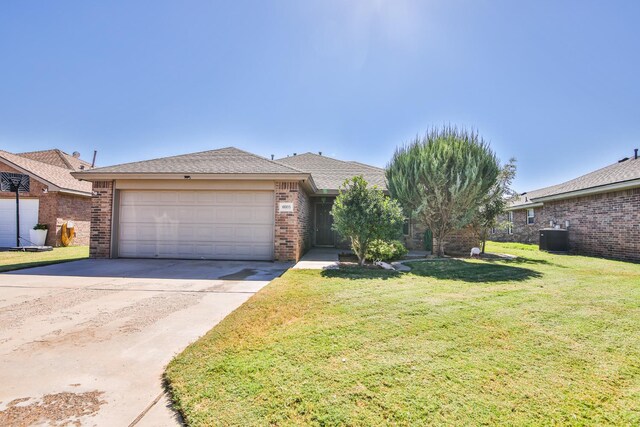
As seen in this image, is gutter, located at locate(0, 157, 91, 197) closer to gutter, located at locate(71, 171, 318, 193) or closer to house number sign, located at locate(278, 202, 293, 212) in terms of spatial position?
gutter, located at locate(71, 171, 318, 193)

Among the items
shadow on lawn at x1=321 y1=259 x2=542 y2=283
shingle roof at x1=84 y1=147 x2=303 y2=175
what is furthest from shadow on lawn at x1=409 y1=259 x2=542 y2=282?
shingle roof at x1=84 y1=147 x2=303 y2=175

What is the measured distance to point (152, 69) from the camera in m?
9.59

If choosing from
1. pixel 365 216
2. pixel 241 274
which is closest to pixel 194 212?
pixel 241 274

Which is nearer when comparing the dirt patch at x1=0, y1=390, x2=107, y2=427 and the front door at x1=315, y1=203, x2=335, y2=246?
the dirt patch at x1=0, y1=390, x2=107, y2=427

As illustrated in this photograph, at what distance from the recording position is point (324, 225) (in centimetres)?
1341

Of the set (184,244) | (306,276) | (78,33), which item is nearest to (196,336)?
(306,276)

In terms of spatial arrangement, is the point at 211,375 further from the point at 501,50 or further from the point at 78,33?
the point at 501,50

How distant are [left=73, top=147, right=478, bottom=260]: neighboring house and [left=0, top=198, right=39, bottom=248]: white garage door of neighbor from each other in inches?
263

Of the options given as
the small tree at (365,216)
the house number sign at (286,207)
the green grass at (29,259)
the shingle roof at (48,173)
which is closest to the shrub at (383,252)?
the small tree at (365,216)

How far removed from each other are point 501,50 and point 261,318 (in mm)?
9809

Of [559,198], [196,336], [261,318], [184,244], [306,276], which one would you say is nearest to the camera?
[196,336]

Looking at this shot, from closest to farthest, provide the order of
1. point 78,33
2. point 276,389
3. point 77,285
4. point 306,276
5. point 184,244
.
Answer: point 276,389 → point 77,285 → point 306,276 → point 78,33 → point 184,244

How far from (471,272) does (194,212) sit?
8.24m

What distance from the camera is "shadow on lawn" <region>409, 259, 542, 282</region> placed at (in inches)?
246
